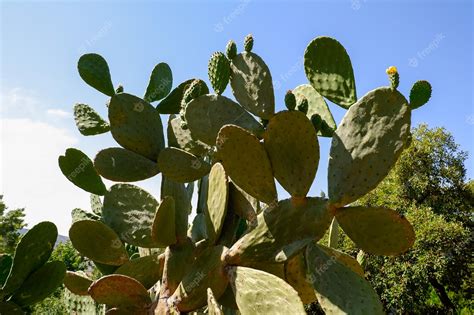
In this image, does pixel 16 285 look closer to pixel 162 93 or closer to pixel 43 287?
pixel 43 287

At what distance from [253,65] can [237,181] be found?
0.51m

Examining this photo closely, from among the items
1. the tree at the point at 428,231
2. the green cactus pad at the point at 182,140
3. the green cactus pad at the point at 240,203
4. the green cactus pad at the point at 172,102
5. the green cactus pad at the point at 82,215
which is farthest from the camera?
the tree at the point at 428,231

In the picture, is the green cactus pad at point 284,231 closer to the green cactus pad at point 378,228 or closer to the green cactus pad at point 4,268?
the green cactus pad at point 378,228

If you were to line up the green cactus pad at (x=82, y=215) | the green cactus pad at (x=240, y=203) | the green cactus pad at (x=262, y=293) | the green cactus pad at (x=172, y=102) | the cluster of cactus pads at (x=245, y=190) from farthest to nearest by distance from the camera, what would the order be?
the green cactus pad at (x=82, y=215) < the green cactus pad at (x=172, y=102) < the green cactus pad at (x=240, y=203) < the cluster of cactus pads at (x=245, y=190) < the green cactus pad at (x=262, y=293)

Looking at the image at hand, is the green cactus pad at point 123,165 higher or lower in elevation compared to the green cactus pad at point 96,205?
lower

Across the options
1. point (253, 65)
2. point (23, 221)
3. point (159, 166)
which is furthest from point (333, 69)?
point (23, 221)

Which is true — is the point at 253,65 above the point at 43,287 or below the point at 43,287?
above

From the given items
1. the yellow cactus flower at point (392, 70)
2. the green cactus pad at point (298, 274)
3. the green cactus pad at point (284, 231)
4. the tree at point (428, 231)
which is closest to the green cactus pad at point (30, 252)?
the green cactus pad at point (284, 231)

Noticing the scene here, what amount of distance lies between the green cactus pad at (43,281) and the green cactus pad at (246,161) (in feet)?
3.05

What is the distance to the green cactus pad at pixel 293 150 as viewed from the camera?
1403mm

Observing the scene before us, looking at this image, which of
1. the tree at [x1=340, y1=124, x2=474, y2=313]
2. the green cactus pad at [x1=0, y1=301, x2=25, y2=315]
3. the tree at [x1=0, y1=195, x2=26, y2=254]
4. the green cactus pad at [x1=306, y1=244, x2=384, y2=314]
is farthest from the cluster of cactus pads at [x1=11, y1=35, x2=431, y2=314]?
the tree at [x1=0, y1=195, x2=26, y2=254]

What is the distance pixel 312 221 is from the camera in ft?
4.70

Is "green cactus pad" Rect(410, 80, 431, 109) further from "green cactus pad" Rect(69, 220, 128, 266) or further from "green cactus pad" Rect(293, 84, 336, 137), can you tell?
"green cactus pad" Rect(69, 220, 128, 266)

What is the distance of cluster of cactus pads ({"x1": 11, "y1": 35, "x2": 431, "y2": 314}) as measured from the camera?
1390mm
